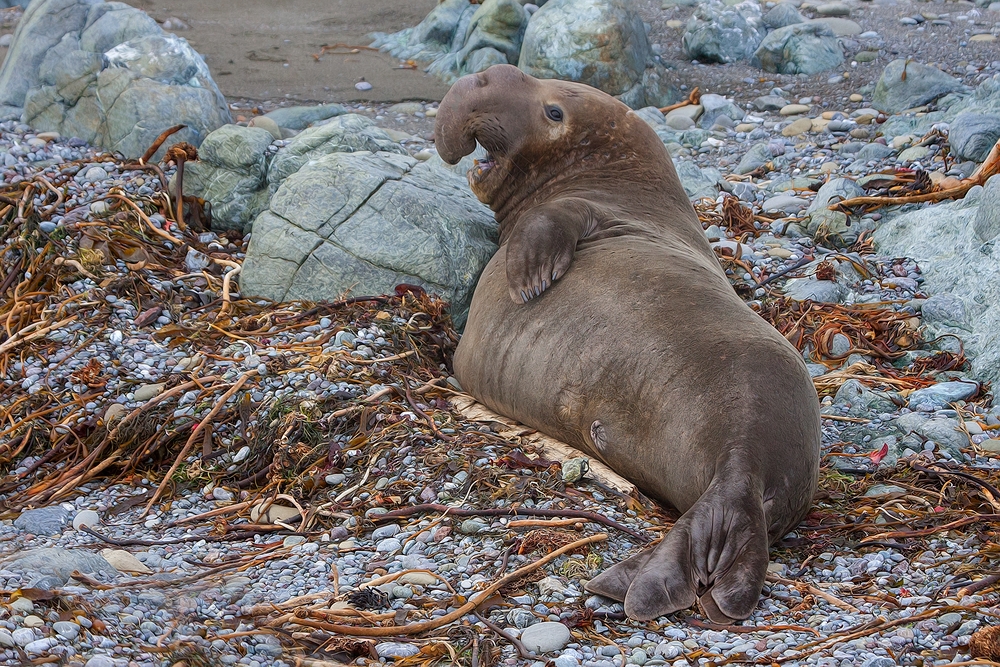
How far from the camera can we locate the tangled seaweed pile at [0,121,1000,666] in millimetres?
2924

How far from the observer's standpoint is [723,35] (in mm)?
11594

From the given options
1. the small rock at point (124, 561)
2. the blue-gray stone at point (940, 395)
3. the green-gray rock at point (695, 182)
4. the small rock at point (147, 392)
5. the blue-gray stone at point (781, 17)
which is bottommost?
the small rock at point (147, 392)

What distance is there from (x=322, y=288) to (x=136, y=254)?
1.18m

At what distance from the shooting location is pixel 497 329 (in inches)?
183

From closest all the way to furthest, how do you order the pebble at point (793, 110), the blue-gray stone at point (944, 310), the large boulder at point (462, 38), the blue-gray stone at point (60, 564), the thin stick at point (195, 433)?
1. the blue-gray stone at point (60, 564)
2. the thin stick at point (195, 433)
3. the blue-gray stone at point (944, 310)
4. the pebble at point (793, 110)
5. the large boulder at point (462, 38)

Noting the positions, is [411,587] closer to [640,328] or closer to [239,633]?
[239,633]

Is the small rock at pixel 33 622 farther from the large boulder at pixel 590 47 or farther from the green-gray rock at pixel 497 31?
the green-gray rock at pixel 497 31

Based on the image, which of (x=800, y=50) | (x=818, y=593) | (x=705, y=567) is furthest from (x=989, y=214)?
(x=800, y=50)

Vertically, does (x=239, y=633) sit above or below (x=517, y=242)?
below

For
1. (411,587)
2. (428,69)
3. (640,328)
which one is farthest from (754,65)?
(411,587)

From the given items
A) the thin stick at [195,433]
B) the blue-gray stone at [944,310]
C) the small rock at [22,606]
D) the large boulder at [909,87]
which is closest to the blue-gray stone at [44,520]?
the thin stick at [195,433]

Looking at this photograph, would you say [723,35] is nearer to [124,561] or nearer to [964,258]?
[964,258]

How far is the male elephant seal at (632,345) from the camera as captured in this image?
326 cm

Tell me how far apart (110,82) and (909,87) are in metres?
7.08
